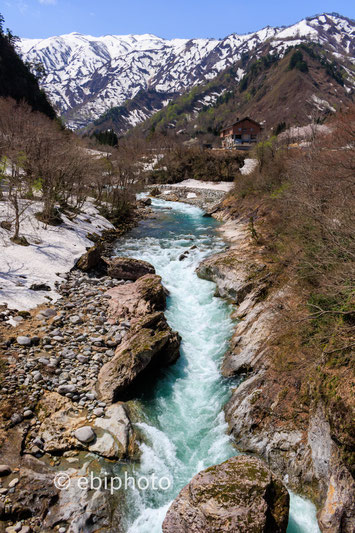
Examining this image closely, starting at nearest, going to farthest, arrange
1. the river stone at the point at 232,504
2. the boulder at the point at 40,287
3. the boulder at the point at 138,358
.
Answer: the river stone at the point at 232,504
the boulder at the point at 138,358
the boulder at the point at 40,287

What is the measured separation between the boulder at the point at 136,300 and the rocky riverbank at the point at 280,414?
3938 millimetres

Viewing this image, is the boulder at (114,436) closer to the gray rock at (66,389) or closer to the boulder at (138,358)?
the boulder at (138,358)

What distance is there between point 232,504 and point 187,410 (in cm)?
391

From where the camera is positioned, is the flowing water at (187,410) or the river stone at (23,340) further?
the river stone at (23,340)

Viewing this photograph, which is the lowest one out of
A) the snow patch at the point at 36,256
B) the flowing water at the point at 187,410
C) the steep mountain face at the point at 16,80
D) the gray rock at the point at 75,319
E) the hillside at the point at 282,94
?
the flowing water at the point at 187,410

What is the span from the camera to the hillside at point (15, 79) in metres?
59.4

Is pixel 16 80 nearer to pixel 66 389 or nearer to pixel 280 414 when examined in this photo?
pixel 66 389

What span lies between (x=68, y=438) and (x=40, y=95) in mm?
76701

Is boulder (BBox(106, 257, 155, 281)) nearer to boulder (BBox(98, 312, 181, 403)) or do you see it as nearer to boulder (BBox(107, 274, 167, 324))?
boulder (BBox(107, 274, 167, 324))

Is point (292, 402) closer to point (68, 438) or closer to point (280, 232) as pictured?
point (68, 438)

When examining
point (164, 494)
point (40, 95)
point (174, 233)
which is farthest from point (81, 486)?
point (40, 95)

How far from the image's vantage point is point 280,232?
18.7 m

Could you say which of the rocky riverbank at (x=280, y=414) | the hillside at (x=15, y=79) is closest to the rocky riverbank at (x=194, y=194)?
the hillside at (x=15, y=79)

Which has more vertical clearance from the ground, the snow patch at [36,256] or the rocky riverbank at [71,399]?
the snow patch at [36,256]
